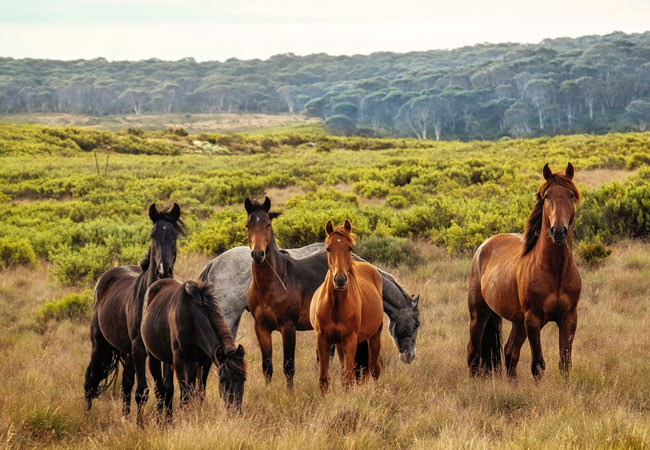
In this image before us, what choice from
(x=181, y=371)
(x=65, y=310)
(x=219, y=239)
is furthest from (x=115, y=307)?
(x=219, y=239)

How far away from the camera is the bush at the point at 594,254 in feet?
36.2

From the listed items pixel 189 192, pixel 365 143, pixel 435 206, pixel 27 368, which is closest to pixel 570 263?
pixel 27 368

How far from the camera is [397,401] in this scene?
18.3 ft

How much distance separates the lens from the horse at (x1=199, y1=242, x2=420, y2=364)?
23.2ft

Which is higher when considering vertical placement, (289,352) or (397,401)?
(289,352)

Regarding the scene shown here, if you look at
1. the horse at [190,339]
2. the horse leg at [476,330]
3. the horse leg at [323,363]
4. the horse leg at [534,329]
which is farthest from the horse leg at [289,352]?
the horse leg at [534,329]

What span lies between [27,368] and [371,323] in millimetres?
4067

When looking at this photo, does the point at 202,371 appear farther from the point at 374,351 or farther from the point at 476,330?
the point at 476,330

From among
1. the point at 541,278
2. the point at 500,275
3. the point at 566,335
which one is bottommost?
the point at 566,335

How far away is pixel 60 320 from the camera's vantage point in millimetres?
9344

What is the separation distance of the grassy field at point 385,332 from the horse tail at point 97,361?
0.22 meters

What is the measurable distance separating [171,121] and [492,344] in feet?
402

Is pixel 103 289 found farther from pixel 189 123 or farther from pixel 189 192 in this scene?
pixel 189 123

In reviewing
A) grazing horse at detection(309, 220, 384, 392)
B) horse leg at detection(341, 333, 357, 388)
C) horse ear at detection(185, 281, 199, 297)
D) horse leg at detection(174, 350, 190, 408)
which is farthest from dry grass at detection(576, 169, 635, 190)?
horse leg at detection(174, 350, 190, 408)
